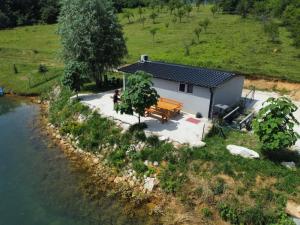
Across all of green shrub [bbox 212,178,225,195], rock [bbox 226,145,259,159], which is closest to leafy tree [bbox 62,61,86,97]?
rock [bbox 226,145,259,159]

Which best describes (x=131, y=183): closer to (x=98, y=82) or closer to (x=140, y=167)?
(x=140, y=167)

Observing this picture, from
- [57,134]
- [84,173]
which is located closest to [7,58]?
[57,134]

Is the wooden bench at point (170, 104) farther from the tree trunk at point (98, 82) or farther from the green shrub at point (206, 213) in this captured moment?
the tree trunk at point (98, 82)

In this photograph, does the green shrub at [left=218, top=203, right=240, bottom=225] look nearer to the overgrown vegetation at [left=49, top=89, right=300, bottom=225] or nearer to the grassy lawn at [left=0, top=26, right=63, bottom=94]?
the overgrown vegetation at [left=49, top=89, right=300, bottom=225]

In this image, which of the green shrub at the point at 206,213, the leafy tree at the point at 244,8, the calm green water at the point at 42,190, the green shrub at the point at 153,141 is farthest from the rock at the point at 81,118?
the leafy tree at the point at 244,8

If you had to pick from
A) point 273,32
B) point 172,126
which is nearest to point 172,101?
point 172,126

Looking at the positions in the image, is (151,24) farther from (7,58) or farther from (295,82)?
(295,82)
